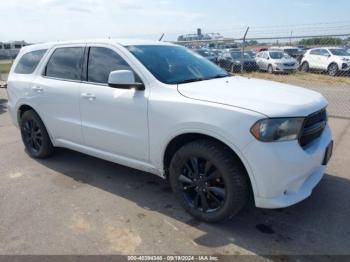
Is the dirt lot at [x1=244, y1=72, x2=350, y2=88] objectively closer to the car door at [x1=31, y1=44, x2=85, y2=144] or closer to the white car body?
the white car body

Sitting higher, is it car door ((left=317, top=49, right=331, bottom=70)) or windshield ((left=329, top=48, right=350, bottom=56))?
windshield ((left=329, top=48, right=350, bottom=56))

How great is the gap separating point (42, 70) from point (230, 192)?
3267mm

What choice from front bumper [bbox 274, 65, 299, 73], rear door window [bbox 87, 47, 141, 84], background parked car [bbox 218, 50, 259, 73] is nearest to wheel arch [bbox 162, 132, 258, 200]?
rear door window [bbox 87, 47, 141, 84]

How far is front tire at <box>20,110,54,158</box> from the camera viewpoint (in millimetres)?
5113

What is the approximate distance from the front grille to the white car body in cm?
1674

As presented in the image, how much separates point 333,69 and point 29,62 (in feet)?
57.5

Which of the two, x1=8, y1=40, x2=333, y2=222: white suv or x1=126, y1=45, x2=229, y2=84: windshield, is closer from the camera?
x1=8, y1=40, x2=333, y2=222: white suv

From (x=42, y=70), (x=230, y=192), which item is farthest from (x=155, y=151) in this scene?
(x=42, y=70)

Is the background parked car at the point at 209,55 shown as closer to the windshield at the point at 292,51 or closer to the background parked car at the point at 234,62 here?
the background parked car at the point at 234,62

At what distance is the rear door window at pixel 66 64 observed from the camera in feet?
14.6

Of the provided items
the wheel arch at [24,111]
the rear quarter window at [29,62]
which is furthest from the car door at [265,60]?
the wheel arch at [24,111]

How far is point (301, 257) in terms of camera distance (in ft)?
9.68

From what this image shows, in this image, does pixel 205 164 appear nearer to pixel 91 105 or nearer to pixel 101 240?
pixel 101 240

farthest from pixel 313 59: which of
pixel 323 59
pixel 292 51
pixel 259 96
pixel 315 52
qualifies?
pixel 259 96
